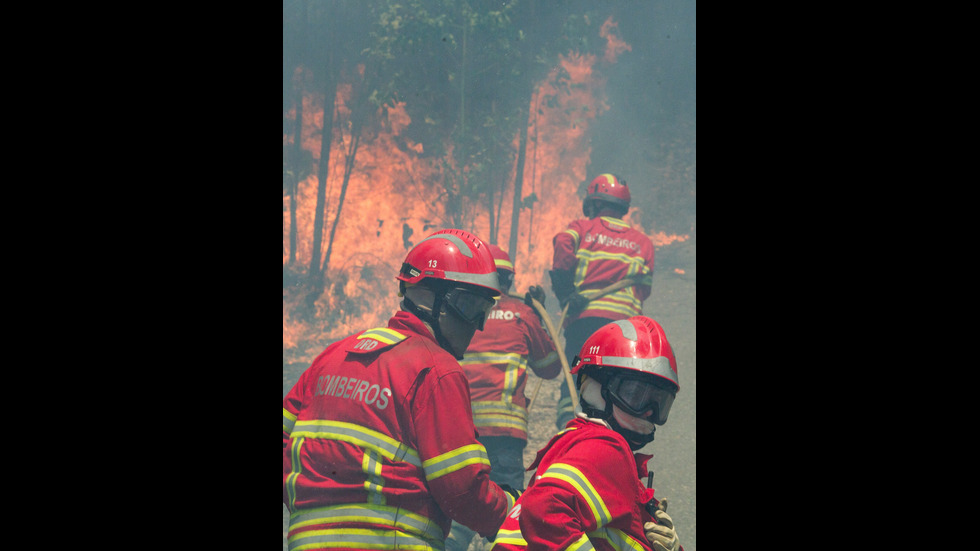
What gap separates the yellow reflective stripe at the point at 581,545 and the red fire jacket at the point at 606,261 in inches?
166

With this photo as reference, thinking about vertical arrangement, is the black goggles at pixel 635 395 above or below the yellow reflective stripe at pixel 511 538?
above

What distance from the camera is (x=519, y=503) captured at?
2.54 meters

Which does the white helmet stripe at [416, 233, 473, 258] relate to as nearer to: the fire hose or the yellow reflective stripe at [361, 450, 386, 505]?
the yellow reflective stripe at [361, 450, 386, 505]

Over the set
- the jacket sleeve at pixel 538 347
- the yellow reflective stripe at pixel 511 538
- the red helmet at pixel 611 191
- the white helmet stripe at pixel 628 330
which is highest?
the red helmet at pixel 611 191

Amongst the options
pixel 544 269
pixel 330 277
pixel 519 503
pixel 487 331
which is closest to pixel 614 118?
pixel 544 269

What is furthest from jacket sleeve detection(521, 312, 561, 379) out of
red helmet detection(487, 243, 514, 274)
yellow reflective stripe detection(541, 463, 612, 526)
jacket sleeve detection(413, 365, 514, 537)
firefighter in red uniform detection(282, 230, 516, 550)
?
yellow reflective stripe detection(541, 463, 612, 526)

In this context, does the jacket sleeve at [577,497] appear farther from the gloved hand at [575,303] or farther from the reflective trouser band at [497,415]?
the gloved hand at [575,303]

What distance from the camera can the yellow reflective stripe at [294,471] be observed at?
2977 mm

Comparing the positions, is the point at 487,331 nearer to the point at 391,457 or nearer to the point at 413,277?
the point at 413,277

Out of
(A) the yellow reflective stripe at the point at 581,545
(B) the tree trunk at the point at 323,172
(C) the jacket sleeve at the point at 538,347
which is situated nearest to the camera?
(A) the yellow reflective stripe at the point at 581,545

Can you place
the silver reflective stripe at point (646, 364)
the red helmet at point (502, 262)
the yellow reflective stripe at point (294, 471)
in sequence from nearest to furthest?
the silver reflective stripe at point (646, 364) → the yellow reflective stripe at point (294, 471) → the red helmet at point (502, 262)

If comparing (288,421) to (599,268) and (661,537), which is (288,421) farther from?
(599,268)

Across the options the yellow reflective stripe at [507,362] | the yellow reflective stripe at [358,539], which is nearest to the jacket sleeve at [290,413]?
the yellow reflective stripe at [358,539]

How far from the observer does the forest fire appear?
11906mm
